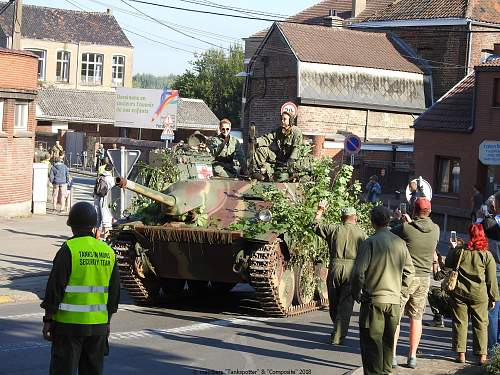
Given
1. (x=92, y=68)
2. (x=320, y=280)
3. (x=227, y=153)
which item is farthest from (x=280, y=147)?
(x=92, y=68)

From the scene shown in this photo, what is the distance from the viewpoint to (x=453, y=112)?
115 feet

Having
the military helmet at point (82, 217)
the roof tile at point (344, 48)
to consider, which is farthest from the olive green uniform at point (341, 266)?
the roof tile at point (344, 48)

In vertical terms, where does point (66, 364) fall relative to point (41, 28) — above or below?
below

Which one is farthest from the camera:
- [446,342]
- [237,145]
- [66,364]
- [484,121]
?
[484,121]

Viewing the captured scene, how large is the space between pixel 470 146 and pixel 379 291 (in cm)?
2468

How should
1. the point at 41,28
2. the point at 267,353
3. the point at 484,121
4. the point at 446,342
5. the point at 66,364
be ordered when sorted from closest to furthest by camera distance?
the point at 66,364
the point at 267,353
the point at 446,342
the point at 484,121
the point at 41,28

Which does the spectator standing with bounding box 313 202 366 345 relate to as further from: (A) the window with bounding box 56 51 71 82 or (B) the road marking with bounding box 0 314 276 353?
(A) the window with bounding box 56 51 71 82

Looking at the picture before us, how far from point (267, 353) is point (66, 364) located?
4.49 meters

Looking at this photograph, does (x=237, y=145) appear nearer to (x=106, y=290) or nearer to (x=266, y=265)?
(x=266, y=265)

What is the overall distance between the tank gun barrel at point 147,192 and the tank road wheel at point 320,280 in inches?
96.3

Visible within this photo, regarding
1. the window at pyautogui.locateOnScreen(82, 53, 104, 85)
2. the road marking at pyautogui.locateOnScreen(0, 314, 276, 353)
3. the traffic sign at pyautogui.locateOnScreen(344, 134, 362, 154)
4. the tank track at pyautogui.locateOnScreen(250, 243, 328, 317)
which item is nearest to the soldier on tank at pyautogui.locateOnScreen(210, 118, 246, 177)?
the tank track at pyautogui.locateOnScreen(250, 243, 328, 317)

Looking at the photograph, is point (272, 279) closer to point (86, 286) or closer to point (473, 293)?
point (473, 293)

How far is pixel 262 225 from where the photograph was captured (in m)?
13.8

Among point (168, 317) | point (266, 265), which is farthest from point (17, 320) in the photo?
point (266, 265)
